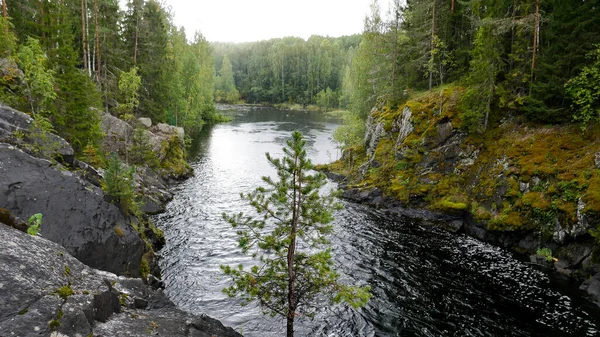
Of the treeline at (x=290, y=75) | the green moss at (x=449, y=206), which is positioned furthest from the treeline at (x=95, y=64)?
the treeline at (x=290, y=75)

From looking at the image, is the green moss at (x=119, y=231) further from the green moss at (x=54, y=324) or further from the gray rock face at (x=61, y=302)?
the green moss at (x=54, y=324)

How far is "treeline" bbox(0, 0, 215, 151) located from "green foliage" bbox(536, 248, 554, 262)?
3161 cm

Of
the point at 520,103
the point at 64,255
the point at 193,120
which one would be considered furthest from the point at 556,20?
the point at 193,120

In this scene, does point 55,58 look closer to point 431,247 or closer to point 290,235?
point 290,235

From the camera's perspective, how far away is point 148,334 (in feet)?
29.0

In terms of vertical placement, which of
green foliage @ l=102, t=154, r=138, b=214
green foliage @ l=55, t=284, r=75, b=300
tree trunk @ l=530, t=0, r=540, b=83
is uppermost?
tree trunk @ l=530, t=0, r=540, b=83

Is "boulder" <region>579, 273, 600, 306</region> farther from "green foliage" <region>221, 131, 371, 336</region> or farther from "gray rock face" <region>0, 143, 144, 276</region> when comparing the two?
"gray rock face" <region>0, 143, 144, 276</region>

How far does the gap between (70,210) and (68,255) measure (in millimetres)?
5757

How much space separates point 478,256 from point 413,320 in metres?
9.91

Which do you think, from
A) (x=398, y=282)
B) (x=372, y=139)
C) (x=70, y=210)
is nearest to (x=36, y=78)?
(x=70, y=210)

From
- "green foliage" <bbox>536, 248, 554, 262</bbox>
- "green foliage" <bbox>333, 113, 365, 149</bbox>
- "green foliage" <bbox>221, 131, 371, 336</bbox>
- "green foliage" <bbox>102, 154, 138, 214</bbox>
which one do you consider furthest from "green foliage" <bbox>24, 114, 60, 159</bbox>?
"green foliage" <bbox>333, 113, 365, 149</bbox>

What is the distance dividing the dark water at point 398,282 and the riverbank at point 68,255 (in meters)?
2.76

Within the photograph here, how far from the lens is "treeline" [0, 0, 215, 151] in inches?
804

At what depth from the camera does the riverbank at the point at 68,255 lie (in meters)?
7.21
